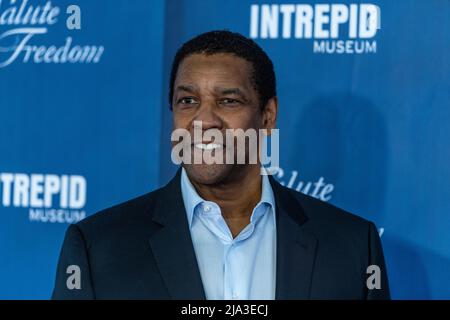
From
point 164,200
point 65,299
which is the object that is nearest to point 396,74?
point 164,200

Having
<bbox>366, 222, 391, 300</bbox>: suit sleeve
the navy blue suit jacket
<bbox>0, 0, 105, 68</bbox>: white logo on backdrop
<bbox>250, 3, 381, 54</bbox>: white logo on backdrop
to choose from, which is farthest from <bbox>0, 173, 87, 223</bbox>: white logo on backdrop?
<bbox>366, 222, 391, 300</bbox>: suit sleeve

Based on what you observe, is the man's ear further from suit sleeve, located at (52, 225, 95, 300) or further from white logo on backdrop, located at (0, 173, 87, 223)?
white logo on backdrop, located at (0, 173, 87, 223)

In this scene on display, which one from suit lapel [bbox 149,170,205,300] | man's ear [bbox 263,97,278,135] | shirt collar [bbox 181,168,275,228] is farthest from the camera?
man's ear [bbox 263,97,278,135]

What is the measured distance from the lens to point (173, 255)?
1486mm

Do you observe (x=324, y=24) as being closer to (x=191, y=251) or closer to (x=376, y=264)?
(x=376, y=264)

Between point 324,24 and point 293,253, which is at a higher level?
point 324,24

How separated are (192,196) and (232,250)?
0.14 m

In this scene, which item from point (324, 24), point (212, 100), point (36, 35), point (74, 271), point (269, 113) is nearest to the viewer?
point (74, 271)

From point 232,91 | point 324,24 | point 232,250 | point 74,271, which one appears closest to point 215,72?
point 232,91

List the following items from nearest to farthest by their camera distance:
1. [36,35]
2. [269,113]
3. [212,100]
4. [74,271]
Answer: [74,271], [212,100], [269,113], [36,35]

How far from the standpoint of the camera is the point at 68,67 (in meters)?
2.15

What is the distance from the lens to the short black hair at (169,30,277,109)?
63.2 inches

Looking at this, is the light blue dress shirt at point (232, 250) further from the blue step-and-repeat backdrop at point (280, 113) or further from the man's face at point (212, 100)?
the blue step-and-repeat backdrop at point (280, 113)
